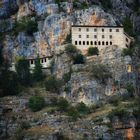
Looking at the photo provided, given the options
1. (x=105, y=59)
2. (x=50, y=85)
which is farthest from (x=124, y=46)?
(x=50, y=85)

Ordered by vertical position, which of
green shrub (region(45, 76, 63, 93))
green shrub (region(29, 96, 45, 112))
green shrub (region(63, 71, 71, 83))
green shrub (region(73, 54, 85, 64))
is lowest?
green shrub (region(29, 96, 45, 112))

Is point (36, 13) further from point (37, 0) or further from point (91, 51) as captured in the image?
point (91, 51)

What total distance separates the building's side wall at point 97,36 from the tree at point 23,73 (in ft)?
31.4

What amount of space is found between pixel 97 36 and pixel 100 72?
9.56 meters

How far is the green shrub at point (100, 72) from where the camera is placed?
151750 mm

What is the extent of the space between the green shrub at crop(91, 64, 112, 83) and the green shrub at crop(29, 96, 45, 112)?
33.5 ft

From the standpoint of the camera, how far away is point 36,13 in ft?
558

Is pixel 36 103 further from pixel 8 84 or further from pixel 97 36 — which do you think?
pixel 97 36

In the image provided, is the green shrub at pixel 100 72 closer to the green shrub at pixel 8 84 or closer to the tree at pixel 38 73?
the tree at pixel 38 73

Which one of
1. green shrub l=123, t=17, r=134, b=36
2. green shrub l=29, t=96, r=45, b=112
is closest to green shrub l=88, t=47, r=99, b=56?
green shrub l=123, t=17, r=134, b=36

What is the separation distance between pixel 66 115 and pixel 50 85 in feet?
33.5

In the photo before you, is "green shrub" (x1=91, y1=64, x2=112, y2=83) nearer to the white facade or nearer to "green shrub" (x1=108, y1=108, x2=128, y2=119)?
the white facade

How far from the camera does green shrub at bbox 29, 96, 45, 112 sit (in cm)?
14825

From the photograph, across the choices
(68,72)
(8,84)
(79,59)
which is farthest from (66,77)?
(8,84)
